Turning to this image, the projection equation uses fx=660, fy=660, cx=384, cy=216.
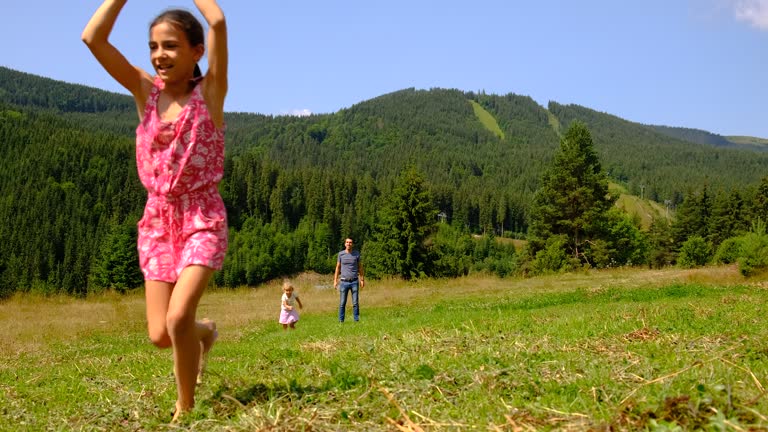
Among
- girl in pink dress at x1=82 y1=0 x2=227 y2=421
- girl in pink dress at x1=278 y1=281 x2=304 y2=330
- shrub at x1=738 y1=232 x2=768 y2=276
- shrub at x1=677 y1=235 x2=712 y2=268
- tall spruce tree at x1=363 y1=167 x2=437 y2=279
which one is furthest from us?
shrub at x1=677 y1=235 x2=712 y2=268

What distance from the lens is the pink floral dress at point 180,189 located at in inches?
167

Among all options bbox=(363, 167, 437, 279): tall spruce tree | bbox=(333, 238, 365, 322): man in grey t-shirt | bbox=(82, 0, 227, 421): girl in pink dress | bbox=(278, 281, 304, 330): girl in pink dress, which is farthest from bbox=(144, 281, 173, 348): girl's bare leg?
bbox=(363, 167, 437, 279): tall spruce tree

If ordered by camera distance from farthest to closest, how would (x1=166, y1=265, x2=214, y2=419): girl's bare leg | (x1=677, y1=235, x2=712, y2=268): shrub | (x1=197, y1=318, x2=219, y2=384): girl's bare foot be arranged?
(x1=677, y1=235, x2=712, y2=268): shrub → (x1=197, y1=318, x2=219, y2=384): girl's bare foot → (x1=166, y1=265, x2=214, y2=419): girl's bare leg

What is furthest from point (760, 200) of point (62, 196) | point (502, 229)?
point (62, 196)

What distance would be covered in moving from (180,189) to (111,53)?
3.45 ft

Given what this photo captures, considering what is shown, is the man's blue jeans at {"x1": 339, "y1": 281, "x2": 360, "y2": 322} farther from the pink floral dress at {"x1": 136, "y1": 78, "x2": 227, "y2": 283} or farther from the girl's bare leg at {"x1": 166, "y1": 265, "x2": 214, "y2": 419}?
the pink floral dress at {"x1": 136, "y1": 78, "x2": 227, "y2": 283}

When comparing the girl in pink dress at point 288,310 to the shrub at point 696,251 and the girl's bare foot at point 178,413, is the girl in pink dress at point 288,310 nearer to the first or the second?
the girl's bare foot at point 178,413

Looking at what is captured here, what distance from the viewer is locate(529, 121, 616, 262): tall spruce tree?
57719 millimetres

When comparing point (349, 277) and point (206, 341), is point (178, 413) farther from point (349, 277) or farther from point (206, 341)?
point (349, 277)

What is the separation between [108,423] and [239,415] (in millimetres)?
1136

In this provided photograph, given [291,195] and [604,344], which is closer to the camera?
[604,344]

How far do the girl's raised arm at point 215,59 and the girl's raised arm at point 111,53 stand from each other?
19.7 inches

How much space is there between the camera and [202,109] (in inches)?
170

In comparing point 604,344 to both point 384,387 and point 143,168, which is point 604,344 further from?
point 143,168
